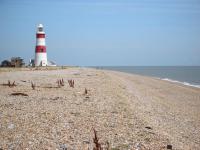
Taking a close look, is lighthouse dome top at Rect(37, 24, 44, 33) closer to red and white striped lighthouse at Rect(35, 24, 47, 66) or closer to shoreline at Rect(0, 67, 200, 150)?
red and white striped lighthouse at Rect(35, 24, 47, 66)

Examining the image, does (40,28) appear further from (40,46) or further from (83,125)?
(83,125)

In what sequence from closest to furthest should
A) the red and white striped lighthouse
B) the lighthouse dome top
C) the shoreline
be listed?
the shoreline < the red and white striped lighthouse < the lighthouse dome top

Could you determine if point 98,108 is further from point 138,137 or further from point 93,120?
point 138,137

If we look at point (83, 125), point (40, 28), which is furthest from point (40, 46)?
point (83, 125)

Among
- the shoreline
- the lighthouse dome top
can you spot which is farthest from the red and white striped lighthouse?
the shoreline

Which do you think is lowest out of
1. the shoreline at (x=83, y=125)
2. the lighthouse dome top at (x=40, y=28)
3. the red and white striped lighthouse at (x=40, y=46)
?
the shoreline at (x=83, y=125)

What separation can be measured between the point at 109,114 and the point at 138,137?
209 centimetres

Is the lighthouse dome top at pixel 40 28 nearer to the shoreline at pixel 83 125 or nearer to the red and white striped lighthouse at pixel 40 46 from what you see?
the red and white striped lighthouse at pixel 40 46

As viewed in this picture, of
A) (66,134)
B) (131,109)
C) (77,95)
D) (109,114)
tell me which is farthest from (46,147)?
(77,95)

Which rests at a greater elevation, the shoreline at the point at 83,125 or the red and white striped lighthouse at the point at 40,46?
the red and white striped lighthouse at the point at 40,46

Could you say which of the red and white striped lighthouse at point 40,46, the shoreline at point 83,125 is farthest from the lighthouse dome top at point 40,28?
the shoreline at point 83,125

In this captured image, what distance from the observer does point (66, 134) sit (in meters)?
7.18

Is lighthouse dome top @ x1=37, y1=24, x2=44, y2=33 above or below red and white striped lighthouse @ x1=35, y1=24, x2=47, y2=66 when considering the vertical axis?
above

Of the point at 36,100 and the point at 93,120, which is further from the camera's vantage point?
the point at 36,100
